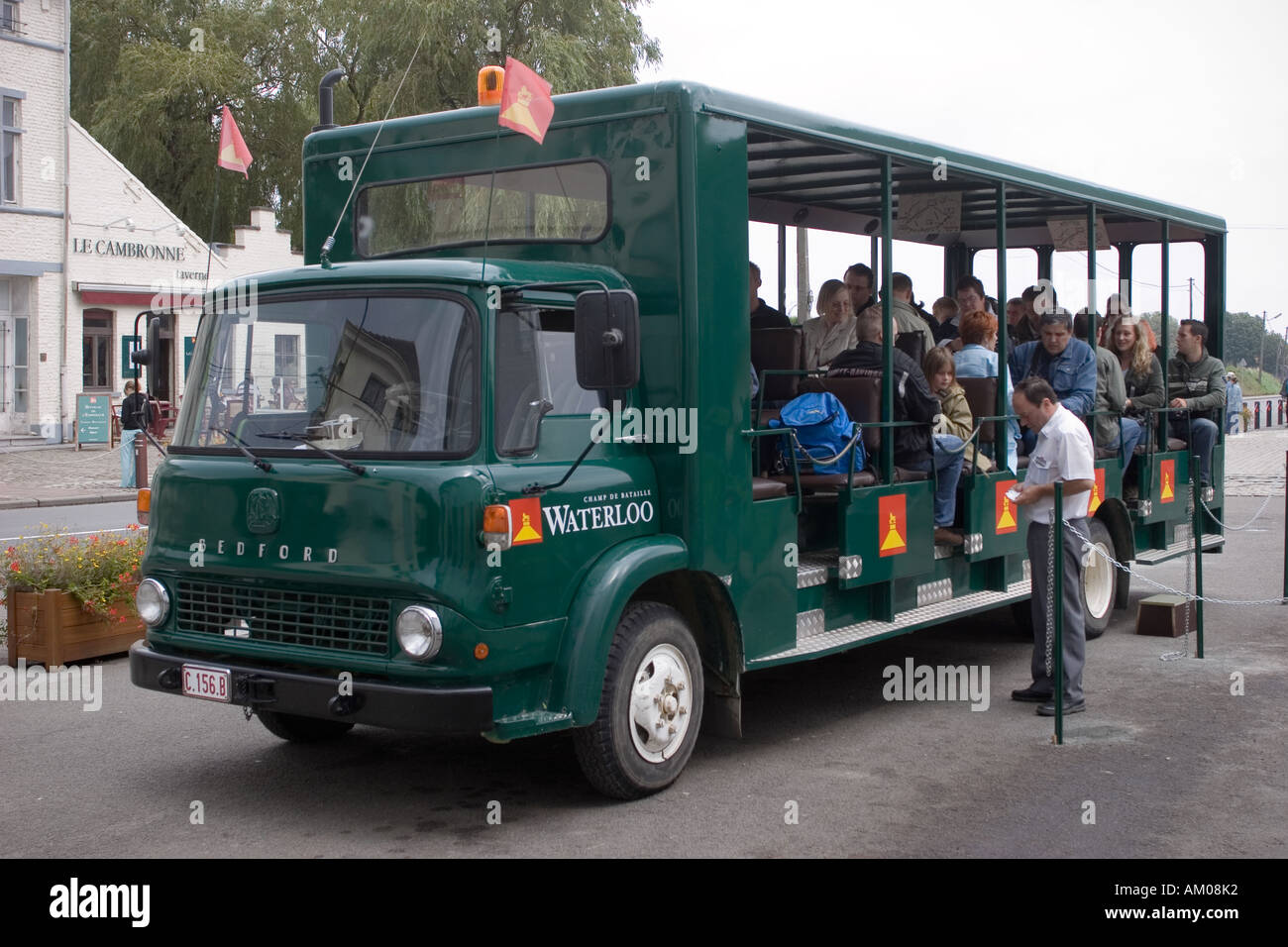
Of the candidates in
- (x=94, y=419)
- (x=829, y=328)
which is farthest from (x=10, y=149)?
(x=829, y=328)

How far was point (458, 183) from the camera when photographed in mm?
7043

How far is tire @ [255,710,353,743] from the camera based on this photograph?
22.8 ft

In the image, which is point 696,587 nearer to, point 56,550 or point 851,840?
point 851,840

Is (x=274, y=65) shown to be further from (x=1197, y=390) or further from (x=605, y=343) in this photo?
(x=605, y=343)

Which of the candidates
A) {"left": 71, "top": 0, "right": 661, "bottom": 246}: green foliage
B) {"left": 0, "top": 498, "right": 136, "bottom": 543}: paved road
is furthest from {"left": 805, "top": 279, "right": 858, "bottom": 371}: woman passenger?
{"left": 71, "top": 0, "right": 661, "bottom": 246}: green foliage

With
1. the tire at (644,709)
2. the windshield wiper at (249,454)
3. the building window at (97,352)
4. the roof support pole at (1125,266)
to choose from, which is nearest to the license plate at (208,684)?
the windshield wiper at (249,454)

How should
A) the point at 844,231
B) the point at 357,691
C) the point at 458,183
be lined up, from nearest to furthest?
the point at 357,691 < the point at 458,183 < the point at 844,231

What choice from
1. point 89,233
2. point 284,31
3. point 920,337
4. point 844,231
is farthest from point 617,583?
point 284,31

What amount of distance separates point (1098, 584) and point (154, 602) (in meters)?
6.86

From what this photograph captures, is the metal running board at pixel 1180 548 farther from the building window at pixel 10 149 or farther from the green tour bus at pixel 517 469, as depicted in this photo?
the building window at pixel 10 149

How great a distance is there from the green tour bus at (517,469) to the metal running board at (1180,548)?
4046 mm

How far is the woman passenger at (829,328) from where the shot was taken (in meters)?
9.55

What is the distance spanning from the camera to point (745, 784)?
635cm

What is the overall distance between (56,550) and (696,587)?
4510mm
